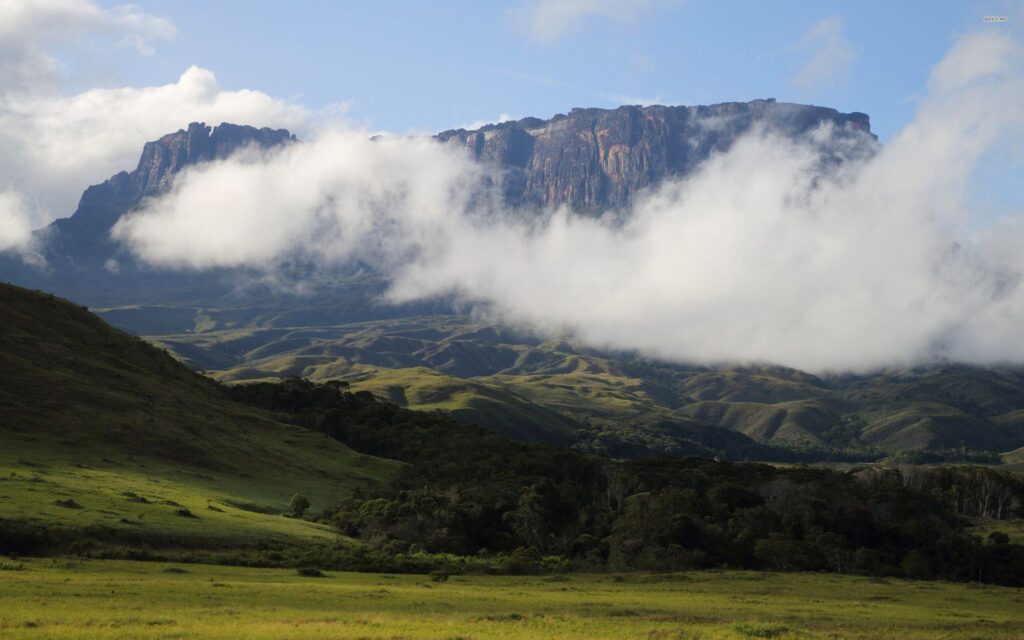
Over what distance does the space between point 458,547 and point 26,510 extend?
40.3m

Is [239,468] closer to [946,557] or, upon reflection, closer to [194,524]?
[194,524]

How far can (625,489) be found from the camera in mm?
123438

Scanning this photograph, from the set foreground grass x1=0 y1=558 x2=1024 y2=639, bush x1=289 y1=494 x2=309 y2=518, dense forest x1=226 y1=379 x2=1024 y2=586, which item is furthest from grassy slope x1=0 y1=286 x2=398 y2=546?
foreground grass x1=0 y1=558 x2=1024 y2=639

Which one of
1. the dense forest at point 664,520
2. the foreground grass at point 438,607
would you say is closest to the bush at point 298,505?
the dense forest at point 664,520

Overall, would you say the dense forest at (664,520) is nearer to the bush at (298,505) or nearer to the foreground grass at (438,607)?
the bush at (298,505)

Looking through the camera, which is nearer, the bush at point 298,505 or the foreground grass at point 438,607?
the foreground grass at point 438,607

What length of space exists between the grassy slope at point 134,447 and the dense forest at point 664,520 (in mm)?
12698

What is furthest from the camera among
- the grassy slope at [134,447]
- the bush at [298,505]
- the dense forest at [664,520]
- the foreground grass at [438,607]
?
the bush at [298,505]

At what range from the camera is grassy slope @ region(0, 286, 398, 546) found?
73.9m

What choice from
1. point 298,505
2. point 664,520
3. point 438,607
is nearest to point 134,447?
point 298,505

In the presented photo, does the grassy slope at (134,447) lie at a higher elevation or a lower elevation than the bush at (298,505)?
higher

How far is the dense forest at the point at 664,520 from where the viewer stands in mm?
90438

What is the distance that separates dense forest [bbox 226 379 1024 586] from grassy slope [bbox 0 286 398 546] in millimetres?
12698

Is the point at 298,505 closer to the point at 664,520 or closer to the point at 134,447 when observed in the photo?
the point at 134,447
